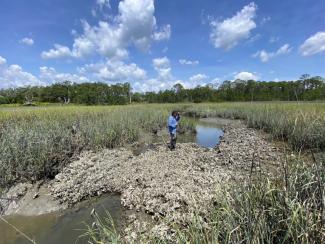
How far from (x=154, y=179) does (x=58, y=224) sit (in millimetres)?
2395

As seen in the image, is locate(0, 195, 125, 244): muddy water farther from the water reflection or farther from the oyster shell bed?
the water reflection

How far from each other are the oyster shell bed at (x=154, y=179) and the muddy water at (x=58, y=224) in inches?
13.8

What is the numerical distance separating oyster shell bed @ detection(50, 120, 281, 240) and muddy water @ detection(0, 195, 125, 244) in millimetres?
351

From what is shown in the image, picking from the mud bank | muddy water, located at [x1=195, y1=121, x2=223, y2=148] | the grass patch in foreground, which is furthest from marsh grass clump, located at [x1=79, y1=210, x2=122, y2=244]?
muddy water, located at [x1=195, y1=121, x2=223, y2=148]

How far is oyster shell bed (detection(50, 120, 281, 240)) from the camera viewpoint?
4598 millimetres

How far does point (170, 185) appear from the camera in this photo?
18.1 feet

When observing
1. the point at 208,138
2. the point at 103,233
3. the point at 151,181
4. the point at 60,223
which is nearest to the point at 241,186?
the point at 103,233

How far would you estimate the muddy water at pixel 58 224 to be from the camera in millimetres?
4480

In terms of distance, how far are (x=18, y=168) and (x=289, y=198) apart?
651 centimetres

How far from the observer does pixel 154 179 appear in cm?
606

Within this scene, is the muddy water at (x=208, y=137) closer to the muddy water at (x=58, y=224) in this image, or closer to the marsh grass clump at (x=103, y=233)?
the muddy water at (x=58, y=224)

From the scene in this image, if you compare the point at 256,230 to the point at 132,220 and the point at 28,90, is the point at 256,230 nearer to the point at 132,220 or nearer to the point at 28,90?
the point at 132,220

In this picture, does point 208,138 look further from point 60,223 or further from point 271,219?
point 271,219

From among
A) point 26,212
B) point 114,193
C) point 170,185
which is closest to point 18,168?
point 26,212
